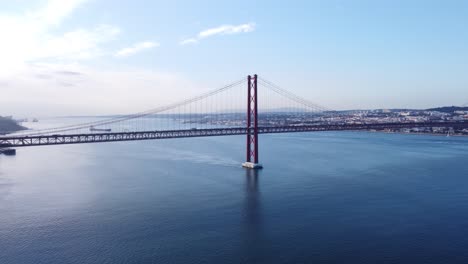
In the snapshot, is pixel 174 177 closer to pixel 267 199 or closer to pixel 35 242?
pixel 267 199

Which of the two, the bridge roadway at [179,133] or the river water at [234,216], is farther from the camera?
the bridge roadway at [179,133]

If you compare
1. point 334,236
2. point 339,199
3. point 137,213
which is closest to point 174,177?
point 137,213

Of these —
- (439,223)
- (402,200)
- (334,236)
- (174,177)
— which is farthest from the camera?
(174,177)

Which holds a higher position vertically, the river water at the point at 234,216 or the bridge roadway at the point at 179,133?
the bridge roadway at the point at 179,133

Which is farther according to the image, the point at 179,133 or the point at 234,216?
the point at 179,133

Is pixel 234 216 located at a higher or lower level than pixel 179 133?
A: lower

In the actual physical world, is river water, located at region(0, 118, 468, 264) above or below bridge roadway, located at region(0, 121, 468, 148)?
below

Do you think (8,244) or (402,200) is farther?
(402,200)

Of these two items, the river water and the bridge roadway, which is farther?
the bridge roadway
